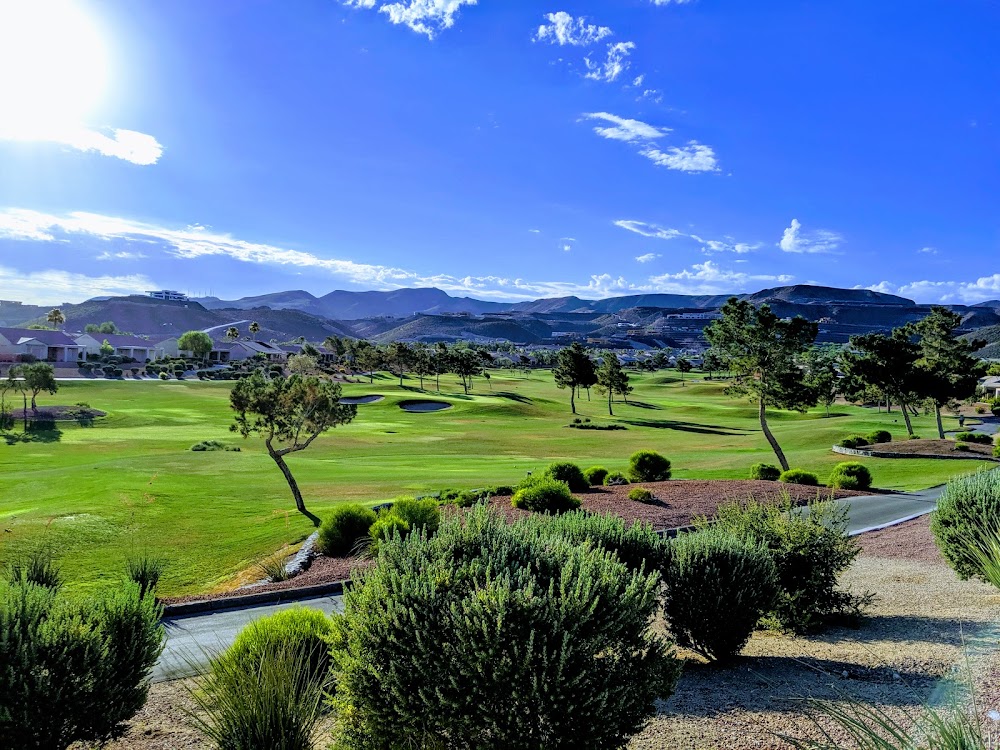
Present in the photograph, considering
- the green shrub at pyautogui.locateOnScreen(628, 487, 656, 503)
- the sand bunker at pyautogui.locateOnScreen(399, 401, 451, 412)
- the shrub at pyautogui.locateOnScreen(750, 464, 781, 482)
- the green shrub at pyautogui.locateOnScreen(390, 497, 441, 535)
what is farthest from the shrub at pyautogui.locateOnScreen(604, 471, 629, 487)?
the sand bunker at pyautogui.locateOnScreen(399, 401, 451, 412)

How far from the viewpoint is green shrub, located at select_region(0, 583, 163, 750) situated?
5.56 m

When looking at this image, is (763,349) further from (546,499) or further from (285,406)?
(285,406)

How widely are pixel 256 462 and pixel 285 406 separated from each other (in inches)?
499

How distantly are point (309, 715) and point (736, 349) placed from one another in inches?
1338

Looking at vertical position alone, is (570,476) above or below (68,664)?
below

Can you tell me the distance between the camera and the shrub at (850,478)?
28734mm

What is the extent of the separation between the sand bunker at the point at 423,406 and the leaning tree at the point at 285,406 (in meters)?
51.6

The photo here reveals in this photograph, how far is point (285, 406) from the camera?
2650 centimetres

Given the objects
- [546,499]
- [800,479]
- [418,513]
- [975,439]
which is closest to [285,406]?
[418,513]

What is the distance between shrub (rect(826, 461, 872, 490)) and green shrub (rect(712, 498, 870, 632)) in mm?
20366

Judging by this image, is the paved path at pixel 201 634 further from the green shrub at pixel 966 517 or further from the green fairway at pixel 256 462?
the green shrub at pixel 966 517

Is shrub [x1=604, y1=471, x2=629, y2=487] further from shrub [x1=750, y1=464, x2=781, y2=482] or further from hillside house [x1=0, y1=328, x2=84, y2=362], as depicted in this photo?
hillside house [x1=0, y1=328, x2=84, y2=362]

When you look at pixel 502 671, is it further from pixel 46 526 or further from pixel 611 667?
pixel 46 526

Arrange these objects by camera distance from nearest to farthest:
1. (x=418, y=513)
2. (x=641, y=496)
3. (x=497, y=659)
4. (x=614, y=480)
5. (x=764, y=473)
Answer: (x=497, y=659), (x=418, y=513), (x=641, y=496), (x=614, y=480), (x=764, y=473)
